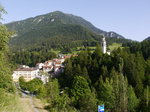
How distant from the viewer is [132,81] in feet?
125

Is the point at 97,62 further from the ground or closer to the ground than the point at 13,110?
closer to the ground

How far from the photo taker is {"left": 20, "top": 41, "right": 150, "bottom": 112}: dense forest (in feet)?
79.0

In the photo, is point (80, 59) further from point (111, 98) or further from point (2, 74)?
point (2, 74)

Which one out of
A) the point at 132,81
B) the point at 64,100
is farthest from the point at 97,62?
the point at 64,100

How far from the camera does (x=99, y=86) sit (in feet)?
118

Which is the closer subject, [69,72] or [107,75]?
[107,75]

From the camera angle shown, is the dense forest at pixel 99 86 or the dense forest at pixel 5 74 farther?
the dense forest at pixel 99 86

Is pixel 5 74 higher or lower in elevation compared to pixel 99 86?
higher

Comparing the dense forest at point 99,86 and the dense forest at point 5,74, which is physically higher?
the dense forest at point 5,74

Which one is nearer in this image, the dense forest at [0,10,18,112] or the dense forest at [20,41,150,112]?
the dense forest at [0,10,18,112]

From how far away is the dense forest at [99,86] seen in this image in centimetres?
2408

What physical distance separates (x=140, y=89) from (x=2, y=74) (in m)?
29.9

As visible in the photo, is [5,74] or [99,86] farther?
[99,86]

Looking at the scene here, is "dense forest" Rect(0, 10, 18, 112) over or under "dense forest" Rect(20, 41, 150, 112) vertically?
over
